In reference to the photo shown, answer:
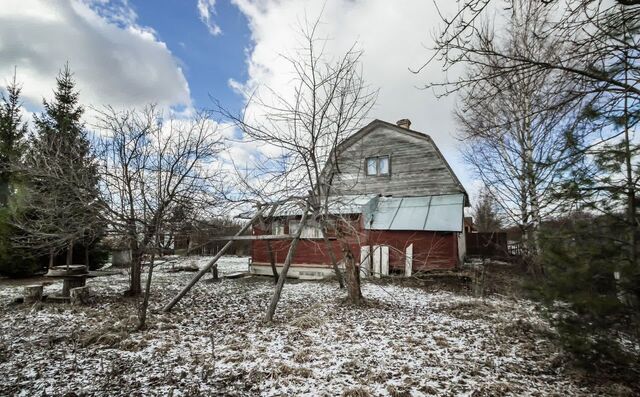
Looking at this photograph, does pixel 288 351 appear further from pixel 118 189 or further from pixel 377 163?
pixel 377 163

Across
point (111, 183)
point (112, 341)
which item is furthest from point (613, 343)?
point (111, 183)

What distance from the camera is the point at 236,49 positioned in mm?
9438

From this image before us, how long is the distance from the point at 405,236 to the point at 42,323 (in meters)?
10.8

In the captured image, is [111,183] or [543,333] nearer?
[543,333]

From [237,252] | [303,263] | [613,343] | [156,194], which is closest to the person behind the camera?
[613,343]

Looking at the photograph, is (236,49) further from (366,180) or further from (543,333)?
(543,333)

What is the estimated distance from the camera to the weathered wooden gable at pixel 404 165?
543 inches

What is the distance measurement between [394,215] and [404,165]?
2.86 m

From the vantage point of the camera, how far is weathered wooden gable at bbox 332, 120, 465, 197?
1379 centimetres

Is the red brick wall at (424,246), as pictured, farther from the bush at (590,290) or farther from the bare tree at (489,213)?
the bush at (590,290)

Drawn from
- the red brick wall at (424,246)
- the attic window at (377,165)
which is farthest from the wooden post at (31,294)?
the attic window at (377,165)

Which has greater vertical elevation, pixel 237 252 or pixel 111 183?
pixel 111 183

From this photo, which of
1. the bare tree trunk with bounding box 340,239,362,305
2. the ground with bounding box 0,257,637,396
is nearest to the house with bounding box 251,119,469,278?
the bare tree trunk with bounding box 340,239,362,305

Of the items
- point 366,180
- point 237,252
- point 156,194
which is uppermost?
point 366,180
